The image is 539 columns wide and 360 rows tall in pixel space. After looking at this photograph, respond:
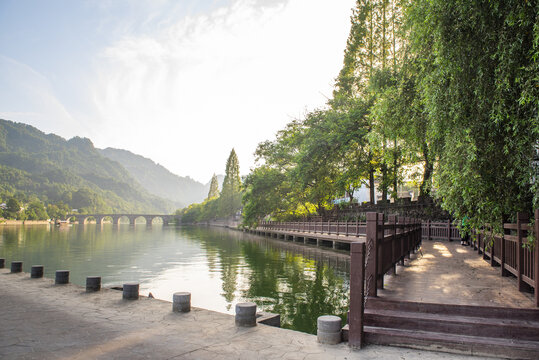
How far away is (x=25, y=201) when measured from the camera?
133 metres

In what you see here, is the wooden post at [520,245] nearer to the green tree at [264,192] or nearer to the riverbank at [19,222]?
the green tree at [264,192]

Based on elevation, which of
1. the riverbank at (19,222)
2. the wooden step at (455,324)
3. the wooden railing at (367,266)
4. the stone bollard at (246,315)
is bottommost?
the riverbank at (19,222)

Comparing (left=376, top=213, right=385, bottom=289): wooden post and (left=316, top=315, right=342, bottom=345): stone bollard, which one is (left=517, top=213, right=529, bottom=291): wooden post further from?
(left=316, top=315, right=342, bottom=345): stone bollard

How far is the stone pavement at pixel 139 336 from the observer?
4.81 meters

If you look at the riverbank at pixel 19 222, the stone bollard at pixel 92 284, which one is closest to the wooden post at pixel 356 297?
the stone bollard at pixel 92 284

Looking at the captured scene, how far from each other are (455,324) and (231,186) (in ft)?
304

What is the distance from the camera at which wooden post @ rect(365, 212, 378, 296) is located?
6008 mm

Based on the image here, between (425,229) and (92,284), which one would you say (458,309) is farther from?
(425,229)

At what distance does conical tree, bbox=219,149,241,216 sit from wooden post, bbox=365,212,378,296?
90.4 m

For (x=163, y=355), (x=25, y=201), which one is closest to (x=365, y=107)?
(x=163, y=355)

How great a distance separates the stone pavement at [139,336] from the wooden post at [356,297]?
192mm

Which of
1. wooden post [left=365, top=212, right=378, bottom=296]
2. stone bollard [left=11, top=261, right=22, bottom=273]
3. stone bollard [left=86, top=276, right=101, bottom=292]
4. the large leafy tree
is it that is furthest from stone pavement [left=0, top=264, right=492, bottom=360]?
stone bollard [left=11, top=261, right=22, bottom=273]

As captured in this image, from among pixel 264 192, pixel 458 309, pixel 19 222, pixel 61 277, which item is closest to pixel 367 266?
pixel 458 309

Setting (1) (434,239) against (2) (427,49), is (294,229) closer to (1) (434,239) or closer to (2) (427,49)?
(1) (434,239)
